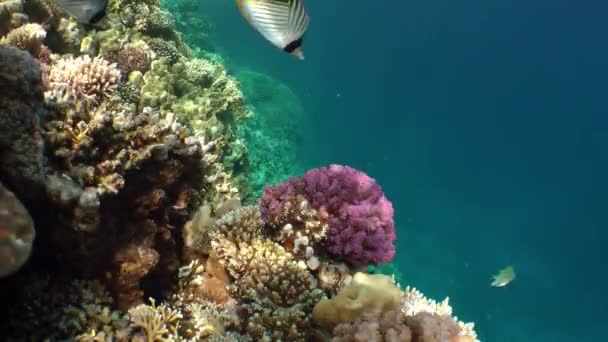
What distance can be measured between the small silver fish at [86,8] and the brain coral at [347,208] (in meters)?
2.33

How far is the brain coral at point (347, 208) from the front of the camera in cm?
431

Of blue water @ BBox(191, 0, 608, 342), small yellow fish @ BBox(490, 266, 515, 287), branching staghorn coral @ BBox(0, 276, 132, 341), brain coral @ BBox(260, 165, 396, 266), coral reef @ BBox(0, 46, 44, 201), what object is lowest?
branching staghorn coral @ BBox(0, 276, 132, 341)

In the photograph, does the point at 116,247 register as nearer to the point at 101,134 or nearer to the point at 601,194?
the point at 101,134

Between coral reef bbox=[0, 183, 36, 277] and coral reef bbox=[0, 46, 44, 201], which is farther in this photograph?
coral reef bbox=[0, 46, 44, 201]

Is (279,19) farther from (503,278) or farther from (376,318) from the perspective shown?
(503,278)

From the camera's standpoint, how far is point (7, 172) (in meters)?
2.62

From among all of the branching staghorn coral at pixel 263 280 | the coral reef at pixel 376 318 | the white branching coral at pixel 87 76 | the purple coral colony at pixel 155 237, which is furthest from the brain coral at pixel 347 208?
the white branching coral at pixel 87 76

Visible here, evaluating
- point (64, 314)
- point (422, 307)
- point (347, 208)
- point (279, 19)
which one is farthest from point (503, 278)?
point (279, 19)

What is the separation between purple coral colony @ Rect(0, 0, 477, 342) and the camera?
2.94 m

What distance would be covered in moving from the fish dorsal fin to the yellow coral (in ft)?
6.96

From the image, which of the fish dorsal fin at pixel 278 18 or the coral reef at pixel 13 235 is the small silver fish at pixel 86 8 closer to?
the fish dorsal fin at pixel 278 18

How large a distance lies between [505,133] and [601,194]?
24.9 m

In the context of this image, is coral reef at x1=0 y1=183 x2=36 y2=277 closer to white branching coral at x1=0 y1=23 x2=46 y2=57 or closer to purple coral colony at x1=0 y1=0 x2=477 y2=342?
purple coral colony at x1=0 y1=0 x2=477 y2=342

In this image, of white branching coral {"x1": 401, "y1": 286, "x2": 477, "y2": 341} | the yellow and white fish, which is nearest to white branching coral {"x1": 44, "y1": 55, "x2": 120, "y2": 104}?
the yellow and white fish
